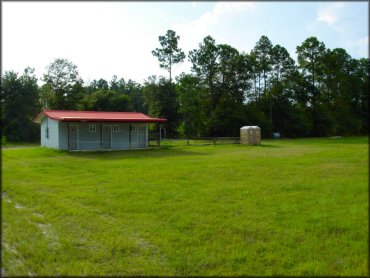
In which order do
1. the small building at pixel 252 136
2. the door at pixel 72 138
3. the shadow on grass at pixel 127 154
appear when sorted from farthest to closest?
the small building at pixel 252 136 < the door at pixel 72 138 < the shadow on grass at pixel 127 154

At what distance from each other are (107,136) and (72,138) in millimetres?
2781

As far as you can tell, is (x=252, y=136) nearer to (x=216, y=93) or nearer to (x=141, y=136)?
(x=141, y=136)

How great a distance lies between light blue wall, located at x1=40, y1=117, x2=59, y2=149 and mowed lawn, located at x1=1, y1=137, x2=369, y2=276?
15887 millimetres

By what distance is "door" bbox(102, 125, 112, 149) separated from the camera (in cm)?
2848

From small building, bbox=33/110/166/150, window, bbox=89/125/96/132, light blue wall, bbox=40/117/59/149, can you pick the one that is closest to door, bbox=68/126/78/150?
small building, bbox=33/110/166/150

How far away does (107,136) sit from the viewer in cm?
2869

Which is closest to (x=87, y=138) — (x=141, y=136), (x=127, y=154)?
(x=141, y=136)

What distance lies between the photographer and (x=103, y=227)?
21.0 ft

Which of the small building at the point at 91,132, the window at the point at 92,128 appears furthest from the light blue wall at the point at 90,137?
the window at the point at 92,128

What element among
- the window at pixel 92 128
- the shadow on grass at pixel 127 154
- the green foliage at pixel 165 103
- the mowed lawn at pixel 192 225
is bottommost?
the mowed lawn at pixel 192 225

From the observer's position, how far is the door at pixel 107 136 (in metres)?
28.5

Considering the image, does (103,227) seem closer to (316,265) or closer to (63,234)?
(63,234)

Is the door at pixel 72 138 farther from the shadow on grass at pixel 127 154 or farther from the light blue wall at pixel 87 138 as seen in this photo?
the shadow on grass at pixel 127 154

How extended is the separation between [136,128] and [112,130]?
2136mm
